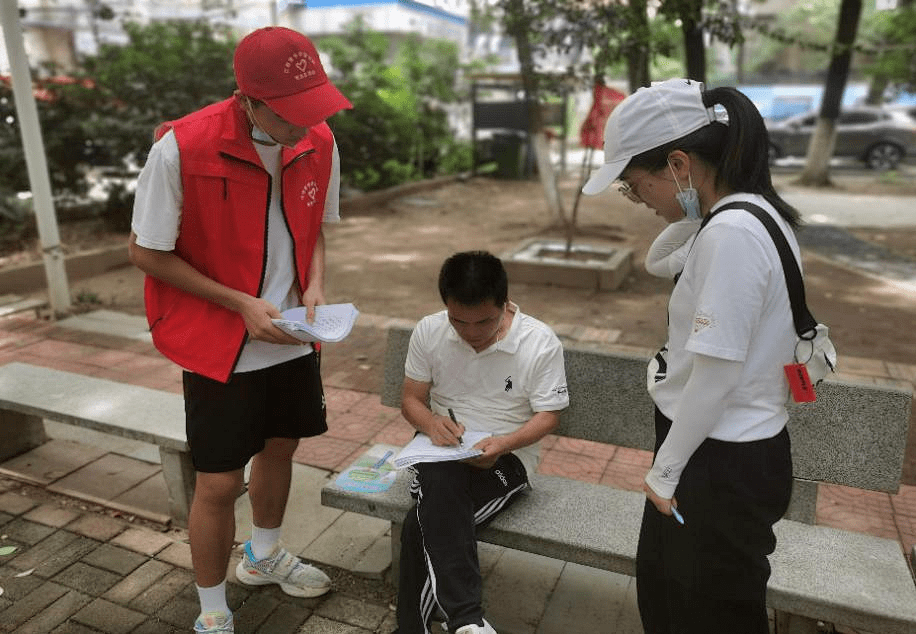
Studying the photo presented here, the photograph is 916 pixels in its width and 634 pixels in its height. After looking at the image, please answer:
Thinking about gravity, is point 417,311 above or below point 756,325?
below

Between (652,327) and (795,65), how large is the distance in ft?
142

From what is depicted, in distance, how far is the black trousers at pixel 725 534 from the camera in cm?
169

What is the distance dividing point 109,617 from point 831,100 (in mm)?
14917

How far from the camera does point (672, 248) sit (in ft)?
6.43

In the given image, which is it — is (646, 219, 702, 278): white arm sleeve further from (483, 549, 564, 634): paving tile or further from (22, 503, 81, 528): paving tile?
(22, 503, 81, 528): paving tile

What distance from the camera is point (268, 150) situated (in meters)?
2.30

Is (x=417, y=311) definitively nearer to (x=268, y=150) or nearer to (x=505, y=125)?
(x=268, y=150)

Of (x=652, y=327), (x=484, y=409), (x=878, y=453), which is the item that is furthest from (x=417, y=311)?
(x=878, y=453)

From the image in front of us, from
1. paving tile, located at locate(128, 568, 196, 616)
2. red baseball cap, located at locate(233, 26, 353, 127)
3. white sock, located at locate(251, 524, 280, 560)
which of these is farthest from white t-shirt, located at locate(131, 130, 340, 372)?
paving tile, located at locate(128, 568, 196, 616)

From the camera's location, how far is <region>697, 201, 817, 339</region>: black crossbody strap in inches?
62.1

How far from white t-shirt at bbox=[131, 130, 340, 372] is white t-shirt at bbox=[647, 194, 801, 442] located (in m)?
1.24

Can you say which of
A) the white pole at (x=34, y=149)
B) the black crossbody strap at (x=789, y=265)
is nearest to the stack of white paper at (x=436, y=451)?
the black crossbody strap at (x=789, y=265)

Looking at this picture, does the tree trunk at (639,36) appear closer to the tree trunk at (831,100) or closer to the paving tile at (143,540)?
the paving tile at (143,540)

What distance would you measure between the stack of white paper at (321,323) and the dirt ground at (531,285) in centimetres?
363
